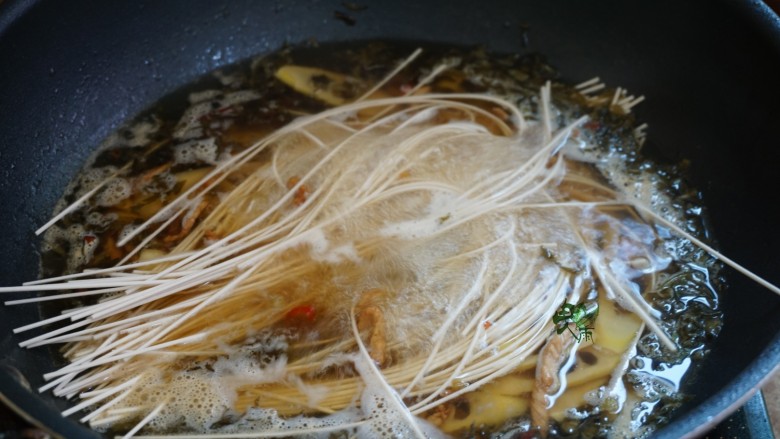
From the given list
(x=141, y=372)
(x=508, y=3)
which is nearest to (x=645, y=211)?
(x=508, y=3)

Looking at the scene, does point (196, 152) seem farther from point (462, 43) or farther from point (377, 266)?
point (462, 43)

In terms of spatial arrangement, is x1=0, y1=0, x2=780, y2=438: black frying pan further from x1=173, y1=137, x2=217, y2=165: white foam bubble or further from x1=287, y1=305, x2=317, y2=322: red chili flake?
x1=287, y1=305, x2=317, y2=322: red chili flake

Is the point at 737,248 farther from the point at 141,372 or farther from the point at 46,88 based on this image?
the point at 46,88

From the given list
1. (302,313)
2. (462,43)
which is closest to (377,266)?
(302,313)

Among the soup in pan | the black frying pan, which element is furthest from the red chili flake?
the black frying pan

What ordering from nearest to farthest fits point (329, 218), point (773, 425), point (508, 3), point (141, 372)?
point (141, 372) < point (773, 425) < point (329, 218) < point (508, 3)
